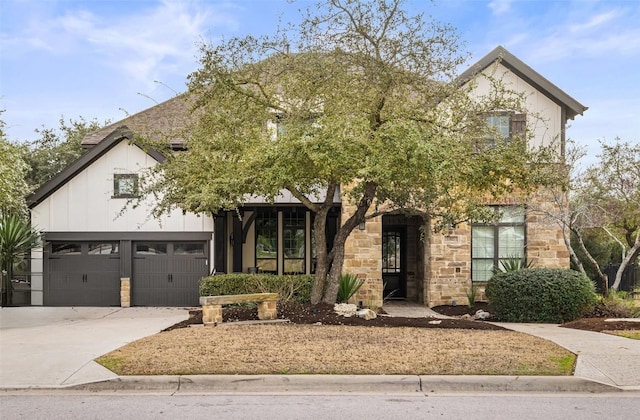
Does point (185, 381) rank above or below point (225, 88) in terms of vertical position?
below

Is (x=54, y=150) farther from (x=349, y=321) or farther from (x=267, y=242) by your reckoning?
(x=349, y=321)

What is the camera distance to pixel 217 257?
19938 mm

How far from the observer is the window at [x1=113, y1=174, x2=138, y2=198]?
18828 millimetres

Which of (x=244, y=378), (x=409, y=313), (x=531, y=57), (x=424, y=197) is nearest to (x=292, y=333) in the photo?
(x=244, y=378)

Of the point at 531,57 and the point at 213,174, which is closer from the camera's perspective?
the point at 213,174

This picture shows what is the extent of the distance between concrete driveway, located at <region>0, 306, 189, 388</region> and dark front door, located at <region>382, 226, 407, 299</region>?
712 cm

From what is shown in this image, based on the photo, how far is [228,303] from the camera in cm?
1269

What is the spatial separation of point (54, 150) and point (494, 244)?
23422 mm

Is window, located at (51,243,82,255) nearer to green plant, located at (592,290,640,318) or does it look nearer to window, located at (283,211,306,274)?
window, located at (283,211,306,274)

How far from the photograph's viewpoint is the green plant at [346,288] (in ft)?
53.8

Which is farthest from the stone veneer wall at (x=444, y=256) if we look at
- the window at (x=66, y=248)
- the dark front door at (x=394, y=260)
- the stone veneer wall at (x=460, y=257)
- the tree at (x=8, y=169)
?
the tree at (x=8, y=169)

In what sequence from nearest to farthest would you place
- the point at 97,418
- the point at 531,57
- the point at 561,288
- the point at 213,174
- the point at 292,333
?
the point at 97,418, the point at 292,333, the point at 213,174, the point at 561,288, the point at 531,57

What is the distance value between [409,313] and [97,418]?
1101 centimetres

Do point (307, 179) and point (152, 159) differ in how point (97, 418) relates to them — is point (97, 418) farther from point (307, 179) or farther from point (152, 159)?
point (152, 159)
